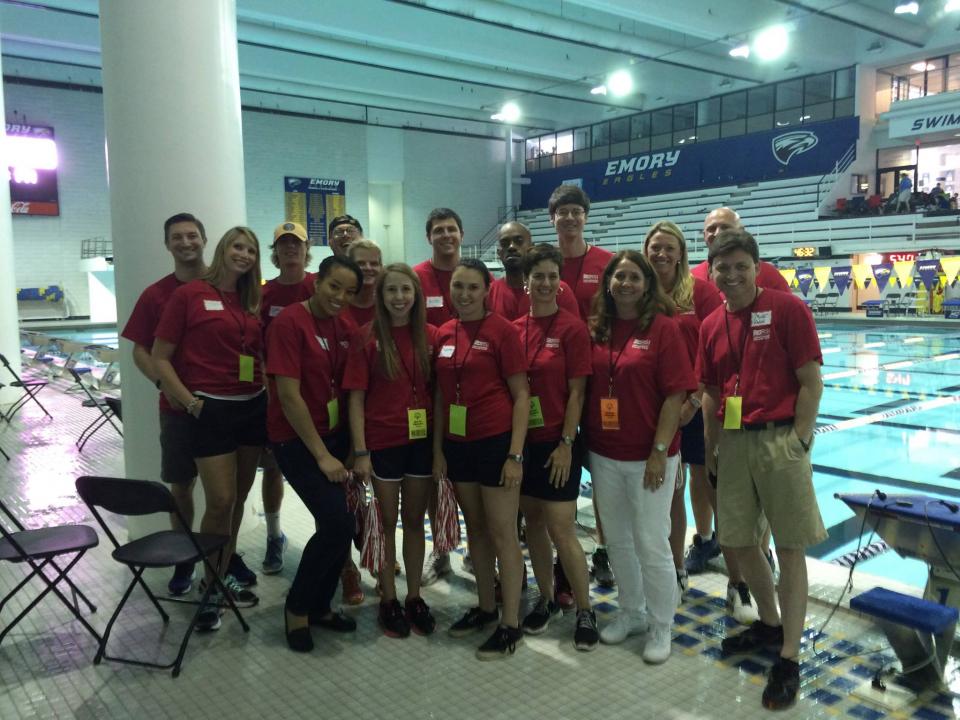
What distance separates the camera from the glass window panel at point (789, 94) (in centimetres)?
2364

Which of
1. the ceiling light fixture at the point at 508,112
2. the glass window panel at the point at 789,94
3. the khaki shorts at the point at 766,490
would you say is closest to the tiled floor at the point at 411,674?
the khaki shorts at the point at 766,490

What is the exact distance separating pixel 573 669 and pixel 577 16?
1742 centimetres

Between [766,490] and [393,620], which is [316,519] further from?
[766,490]

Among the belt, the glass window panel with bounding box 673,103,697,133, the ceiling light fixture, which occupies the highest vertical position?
A: the glass window panel with bounding box 673,103,697,133

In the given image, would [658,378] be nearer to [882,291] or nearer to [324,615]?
[324,615]

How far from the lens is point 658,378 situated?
257 cm

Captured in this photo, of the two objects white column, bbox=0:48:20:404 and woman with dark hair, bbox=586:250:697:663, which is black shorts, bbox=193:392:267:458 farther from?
white column, bbox=0:48:20:404

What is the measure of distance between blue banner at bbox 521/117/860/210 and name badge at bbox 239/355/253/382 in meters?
23.1

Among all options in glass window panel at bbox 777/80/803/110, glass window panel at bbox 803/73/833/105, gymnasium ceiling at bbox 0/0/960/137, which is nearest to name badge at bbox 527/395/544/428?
gymnasium ceiling at bbox 0/0/960/137

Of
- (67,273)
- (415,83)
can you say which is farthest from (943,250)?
(67,273)

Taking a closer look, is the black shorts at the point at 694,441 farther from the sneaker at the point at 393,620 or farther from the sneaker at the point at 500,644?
the sneaker at the point at 393,620

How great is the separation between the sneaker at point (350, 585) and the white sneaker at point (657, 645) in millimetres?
1239

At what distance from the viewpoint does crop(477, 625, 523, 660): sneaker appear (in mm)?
2639

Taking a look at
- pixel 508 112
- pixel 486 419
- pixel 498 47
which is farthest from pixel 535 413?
pixel 508 112
